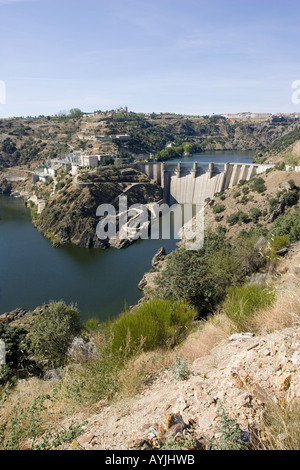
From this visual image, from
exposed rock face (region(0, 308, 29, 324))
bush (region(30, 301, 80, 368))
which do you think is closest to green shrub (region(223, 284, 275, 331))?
bush (region(30, 301, 80, 368))

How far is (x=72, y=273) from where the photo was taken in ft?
69.3

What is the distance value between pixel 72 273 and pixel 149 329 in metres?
17.6

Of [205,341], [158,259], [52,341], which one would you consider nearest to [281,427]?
[205,341]

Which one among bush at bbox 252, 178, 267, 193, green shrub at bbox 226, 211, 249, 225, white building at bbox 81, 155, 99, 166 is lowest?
green shrub at bbox 226, 211, 249, 225

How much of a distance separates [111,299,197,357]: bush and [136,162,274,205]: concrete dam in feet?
91.6

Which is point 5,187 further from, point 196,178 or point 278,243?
point 278,243

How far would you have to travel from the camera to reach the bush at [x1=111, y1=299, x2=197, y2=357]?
Answer: 422cm

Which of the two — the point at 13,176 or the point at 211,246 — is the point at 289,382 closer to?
the point at 211,246

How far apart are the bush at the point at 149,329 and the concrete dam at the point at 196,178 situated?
27.9m

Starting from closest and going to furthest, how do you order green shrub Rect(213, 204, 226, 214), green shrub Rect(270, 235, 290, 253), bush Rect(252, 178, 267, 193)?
green shrub Rect(270, 235, 290, 253)
bush Rect(252, 178, 267, 193)
green shrub Rect(213, 204, 226, 214)

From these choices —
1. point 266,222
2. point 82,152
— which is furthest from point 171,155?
point 266,222

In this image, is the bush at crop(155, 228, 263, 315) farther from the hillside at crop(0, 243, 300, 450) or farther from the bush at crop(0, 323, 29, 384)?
the bush at crop(0, 323, 29, 384)

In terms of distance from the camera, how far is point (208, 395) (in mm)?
2457
